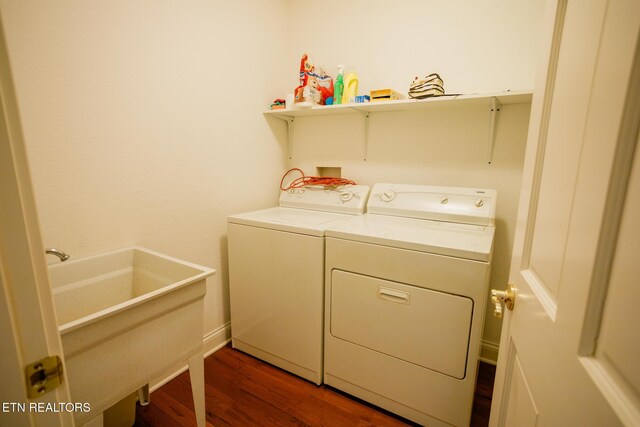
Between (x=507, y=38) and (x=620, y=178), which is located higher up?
(x=507, y=38)

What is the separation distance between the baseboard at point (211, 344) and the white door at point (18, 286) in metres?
1.43

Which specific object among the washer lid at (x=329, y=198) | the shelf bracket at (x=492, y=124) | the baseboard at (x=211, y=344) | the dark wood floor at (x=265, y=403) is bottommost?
the dark wood floor at (x=265, y=403)

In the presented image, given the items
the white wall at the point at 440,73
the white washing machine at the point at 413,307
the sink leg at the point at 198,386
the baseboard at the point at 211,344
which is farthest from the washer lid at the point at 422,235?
the baseboard at the point at 211,344

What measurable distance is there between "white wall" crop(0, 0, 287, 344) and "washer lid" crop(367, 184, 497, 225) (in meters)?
0.94

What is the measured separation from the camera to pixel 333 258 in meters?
1.49

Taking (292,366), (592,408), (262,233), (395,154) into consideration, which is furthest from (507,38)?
(292,366)

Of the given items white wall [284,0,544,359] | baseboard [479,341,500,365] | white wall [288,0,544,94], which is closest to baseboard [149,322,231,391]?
white wall [284,0,544,359]

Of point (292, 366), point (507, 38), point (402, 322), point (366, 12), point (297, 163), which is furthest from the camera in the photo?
point (297, 163)

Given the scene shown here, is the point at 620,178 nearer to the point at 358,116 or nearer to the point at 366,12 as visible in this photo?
Result: the point at 358,116

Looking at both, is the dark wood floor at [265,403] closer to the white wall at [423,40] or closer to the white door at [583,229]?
the white door at [583,229]

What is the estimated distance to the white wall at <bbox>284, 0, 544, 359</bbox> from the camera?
1.63 meters

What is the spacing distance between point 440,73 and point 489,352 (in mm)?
1817

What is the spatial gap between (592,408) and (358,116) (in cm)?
200

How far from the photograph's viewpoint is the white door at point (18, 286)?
384mm
